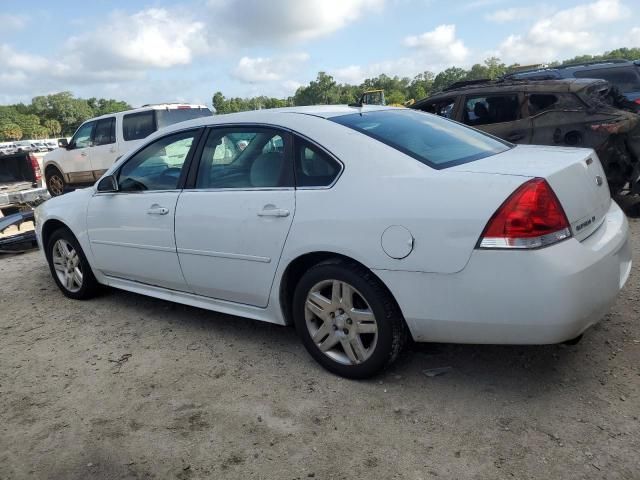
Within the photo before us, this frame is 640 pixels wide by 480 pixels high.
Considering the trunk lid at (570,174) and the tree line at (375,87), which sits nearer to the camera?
the trunk lid at (570,174)

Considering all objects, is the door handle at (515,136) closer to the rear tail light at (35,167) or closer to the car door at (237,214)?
the car door at (237,214)

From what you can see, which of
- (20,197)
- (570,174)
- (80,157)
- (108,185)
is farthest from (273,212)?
(80,157)

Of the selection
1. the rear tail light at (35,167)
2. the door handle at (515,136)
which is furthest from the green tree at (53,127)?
the door handle at (515,136)

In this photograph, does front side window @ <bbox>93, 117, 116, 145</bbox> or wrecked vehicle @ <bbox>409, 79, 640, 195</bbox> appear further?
front side window @ <bbox>93, 117, 116, 145</bbox>

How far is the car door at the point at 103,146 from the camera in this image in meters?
11.2

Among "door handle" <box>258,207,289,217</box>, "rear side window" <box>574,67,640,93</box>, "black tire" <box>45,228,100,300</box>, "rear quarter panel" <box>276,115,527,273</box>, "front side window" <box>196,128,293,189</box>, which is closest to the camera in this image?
"rear quarter panel" <box>276,115,527,273</box>

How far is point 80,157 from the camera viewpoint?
39.1 ft

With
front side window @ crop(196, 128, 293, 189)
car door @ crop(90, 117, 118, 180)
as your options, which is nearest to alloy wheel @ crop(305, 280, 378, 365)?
front side window @ crop(196, 128, 293, 189)

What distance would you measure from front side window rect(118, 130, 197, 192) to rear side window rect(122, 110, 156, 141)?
6657 millimetres

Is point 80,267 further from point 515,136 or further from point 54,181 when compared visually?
point 54,181

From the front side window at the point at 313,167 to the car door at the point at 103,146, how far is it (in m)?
8.96

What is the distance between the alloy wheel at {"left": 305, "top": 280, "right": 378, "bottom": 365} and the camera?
2.94m

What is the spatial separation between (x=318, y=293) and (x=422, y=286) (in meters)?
0.67

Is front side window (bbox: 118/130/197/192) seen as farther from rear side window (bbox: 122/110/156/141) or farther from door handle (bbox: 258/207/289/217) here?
rear side window (bbox: 122/110/156/141)
